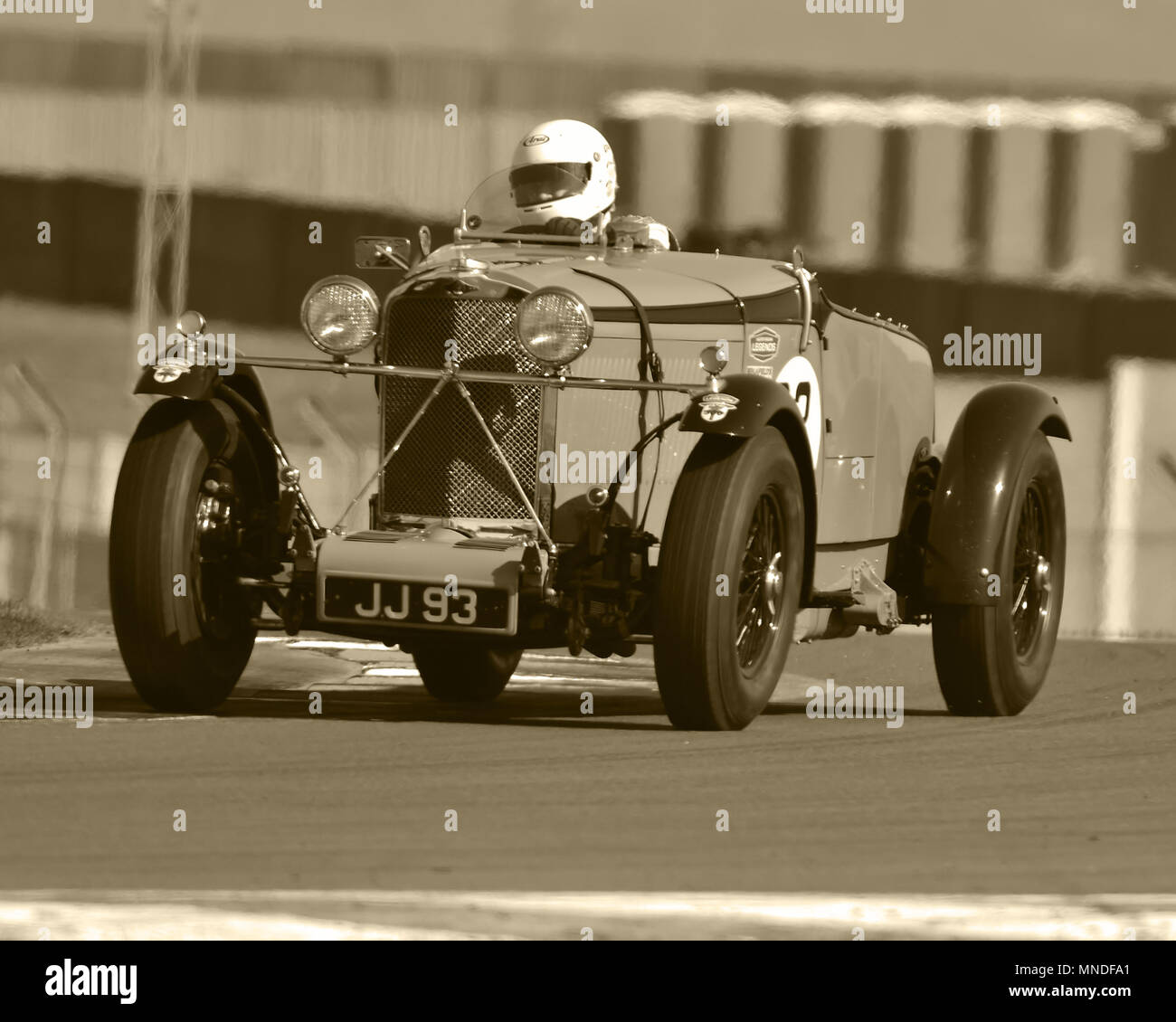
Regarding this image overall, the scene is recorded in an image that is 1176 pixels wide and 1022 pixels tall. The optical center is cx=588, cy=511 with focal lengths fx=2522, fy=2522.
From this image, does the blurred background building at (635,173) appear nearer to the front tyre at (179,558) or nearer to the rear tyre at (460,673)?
the rear tyre at (460,673)

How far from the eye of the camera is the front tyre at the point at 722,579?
8383 millimetres

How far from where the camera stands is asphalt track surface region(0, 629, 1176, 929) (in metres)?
5.93

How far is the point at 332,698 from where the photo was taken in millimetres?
10586

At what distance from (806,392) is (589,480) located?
1.03 meters

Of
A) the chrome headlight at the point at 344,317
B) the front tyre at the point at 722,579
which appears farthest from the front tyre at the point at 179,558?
the front tyre at the point at 722,579

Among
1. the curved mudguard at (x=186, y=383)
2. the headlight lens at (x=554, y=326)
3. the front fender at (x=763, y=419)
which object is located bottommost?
the front fender at (x=763, y=419)

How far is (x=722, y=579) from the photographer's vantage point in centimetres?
840

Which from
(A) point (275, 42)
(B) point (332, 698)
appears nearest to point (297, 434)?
(A) point (275, 42)

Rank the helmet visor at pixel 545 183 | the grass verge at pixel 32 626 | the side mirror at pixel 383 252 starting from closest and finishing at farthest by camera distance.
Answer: the side mirror at pixel 383 252
the helmet visor at pixel 545 183
the grass verge at pixel 32 626

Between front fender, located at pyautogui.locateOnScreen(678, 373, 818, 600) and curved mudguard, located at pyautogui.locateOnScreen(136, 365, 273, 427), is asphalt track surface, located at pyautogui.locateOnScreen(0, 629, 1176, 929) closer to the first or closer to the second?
front fender, located at pyautogui.locateOnScreen(678, 373, 818, 600)

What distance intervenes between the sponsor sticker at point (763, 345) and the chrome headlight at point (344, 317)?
1403mm

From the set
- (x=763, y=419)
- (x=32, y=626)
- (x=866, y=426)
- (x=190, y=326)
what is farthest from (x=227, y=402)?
(x=32, y=626)

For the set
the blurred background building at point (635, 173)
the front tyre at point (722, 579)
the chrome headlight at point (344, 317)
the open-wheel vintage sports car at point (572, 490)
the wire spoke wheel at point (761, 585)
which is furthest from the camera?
the blurred background building at point (635, 173)
